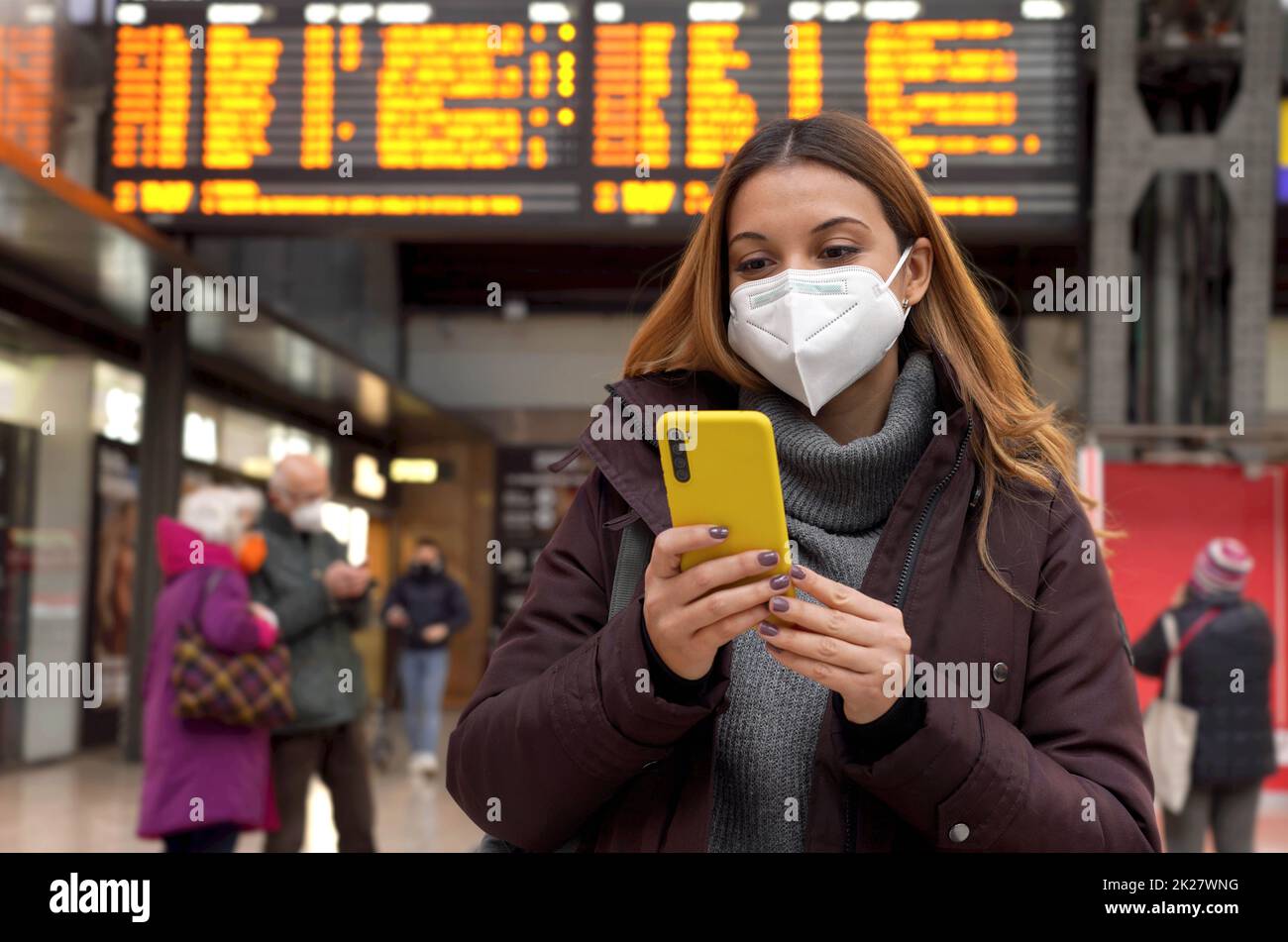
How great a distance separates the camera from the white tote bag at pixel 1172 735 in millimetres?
5305

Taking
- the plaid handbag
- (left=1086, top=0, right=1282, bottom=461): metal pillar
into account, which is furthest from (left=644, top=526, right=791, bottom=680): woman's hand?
(left=1086, top=0, right=1282, bottom=461): metal pillar

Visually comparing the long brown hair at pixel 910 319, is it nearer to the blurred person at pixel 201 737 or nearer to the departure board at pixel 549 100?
the blurred person at pixel 201 737

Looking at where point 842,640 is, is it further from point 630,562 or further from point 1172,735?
point 1172,735

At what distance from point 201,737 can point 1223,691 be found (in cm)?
401

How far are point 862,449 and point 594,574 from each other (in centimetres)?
30

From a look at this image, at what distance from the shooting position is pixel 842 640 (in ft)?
3.46

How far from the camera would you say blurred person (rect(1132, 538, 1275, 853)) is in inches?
210

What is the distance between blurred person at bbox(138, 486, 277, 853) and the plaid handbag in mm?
31

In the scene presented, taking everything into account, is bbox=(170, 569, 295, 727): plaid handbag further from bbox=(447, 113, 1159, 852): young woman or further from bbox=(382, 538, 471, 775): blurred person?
bbox=(382, 538, 471, 775): blurred person

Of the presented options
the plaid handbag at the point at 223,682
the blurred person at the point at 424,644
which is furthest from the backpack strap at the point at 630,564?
the blurred person at the point at 424,644

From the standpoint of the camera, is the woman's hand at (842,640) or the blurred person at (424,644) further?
the blurred person at (424,644)

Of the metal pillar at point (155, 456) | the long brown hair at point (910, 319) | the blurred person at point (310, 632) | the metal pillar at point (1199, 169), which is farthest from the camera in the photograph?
the metal pillar at point (155, 456)

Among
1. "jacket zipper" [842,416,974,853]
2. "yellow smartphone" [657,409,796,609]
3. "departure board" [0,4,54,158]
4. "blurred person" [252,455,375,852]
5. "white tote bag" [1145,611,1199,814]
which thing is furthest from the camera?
"departure board" [0,4,54,158]

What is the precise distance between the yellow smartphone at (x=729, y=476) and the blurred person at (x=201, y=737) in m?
3.58
